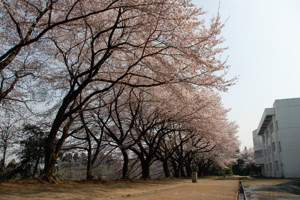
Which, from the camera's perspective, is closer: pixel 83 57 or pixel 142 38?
pixel 142 38

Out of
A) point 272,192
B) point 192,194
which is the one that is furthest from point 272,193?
point 192,194

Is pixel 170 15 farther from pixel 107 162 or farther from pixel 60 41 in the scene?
pixel 107 162

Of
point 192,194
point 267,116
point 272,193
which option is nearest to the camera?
point 192,194

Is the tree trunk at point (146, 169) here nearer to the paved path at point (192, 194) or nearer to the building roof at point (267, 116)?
the paved path at point (192, 194)

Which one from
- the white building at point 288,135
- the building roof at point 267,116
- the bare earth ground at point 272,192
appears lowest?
the bare earth ground at point 272,192

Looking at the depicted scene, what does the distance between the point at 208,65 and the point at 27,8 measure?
7571 mm

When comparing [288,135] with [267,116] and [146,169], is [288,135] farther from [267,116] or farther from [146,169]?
[146,169]

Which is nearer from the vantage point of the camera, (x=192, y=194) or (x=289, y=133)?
(x=192, y=194)

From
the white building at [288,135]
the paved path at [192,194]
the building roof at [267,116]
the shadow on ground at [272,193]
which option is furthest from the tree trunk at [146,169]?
the building roof at [267,116]

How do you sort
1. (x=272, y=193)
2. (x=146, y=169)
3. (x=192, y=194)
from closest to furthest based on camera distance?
(x=192, y=194) < (x=272, y=193) < (x=146, y=169)

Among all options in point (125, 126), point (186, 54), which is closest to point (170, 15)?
point (186, 54)

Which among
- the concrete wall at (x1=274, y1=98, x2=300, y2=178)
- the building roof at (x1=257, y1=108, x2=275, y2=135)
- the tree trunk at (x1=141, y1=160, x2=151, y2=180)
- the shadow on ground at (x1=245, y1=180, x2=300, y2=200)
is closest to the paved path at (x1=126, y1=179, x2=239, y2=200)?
the shadow on ground at (x1=245, y1=180, x2=300, y2=200)

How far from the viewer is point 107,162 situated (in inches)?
1106

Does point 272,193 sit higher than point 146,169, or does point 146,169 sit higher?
point 146,169
